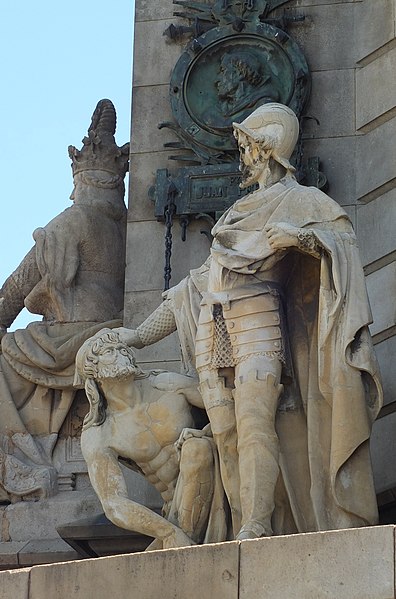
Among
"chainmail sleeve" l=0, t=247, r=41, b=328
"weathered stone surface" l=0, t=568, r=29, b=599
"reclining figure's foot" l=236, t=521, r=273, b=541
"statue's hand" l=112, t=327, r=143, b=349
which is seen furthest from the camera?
"chainmail sleeve" l=0, t=247, r=41, b=328

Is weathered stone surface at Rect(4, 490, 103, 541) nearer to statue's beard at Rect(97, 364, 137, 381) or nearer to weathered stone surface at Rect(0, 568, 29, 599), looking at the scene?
statue's beard at Rect(97, 364, 137, 381)

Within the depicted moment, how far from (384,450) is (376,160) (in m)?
2.21

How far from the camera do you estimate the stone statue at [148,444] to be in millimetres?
13250

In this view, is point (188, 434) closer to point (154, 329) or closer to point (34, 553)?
point (154, 329)

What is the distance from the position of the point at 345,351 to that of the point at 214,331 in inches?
34.9

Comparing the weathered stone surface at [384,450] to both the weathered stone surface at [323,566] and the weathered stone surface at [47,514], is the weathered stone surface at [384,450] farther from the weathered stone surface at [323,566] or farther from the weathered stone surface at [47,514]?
the weathered stone surface at [323,566]

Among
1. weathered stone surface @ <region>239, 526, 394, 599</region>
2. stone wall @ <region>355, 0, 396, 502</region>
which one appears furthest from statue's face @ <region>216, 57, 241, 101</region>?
weathered stone surface @ <region>239, 526, 394, 599</region>

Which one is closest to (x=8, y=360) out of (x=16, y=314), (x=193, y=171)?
(x=16, y=314)

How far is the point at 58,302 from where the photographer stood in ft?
53.1

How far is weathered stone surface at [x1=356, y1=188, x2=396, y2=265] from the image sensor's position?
14914mm

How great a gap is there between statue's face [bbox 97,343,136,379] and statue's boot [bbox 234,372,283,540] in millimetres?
946

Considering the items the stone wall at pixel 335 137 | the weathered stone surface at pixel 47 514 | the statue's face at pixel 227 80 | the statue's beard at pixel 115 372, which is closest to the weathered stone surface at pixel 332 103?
the stone wall at pixel 335 137

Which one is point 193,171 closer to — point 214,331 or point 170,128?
point 170,128

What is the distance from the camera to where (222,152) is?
15.6m
